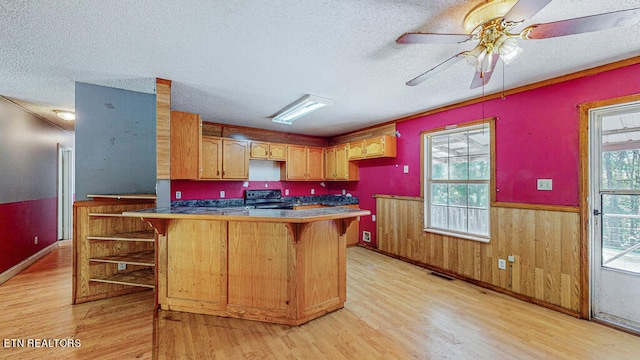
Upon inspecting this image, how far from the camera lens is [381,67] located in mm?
2459

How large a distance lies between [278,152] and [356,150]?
1.57 meters

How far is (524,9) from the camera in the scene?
51.8 inches

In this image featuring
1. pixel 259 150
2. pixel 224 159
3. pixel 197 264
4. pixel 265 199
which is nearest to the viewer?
pixel 197 264

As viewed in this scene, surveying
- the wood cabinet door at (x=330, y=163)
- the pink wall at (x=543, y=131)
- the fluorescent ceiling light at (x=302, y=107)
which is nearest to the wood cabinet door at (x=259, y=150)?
the fluorescent ceiling light at (x=302, y=107)

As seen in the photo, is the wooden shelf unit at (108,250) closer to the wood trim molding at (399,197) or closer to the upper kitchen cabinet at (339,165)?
the upper kitchen cabinet at (339,165)

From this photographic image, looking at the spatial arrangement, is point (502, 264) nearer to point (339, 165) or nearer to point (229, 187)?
point (339, 165)

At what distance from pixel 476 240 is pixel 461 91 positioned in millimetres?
1917

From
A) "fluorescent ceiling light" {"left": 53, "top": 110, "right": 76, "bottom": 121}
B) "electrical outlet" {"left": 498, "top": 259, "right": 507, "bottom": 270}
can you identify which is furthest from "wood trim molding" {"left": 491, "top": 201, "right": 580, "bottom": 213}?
"fluorescent ceiling light" {"left": 53, "top": 110, "right": 76, "bottom": 121}

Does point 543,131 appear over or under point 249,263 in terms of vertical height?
over

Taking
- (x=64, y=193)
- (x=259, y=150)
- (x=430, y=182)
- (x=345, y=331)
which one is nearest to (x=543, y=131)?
(x=430, y=182)

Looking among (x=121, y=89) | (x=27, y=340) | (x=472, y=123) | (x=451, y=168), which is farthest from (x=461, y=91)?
(x=27, y=340)

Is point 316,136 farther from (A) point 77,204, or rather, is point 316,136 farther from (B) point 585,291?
(B) point 585,291

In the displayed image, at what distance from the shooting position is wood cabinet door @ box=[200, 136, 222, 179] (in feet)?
14.4

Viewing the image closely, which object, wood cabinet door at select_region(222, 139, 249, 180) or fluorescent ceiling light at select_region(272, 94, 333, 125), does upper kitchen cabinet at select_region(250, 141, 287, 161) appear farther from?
fluorescent ceiling light at select_region(272, 94, 333, 125)
